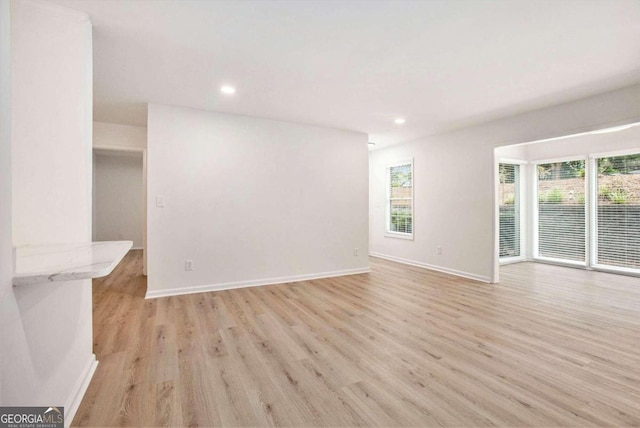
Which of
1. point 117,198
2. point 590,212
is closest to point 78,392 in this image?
point 590,212

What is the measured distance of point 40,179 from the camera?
5.54ft

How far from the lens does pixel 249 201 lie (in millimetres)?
4348

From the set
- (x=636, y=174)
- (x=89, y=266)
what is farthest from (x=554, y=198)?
(x=89, y=266)

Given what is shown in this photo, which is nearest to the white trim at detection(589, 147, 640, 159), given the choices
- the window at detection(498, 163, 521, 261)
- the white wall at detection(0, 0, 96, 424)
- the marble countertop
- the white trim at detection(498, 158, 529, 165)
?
the white trim at detection(498, 158, 529, 165)

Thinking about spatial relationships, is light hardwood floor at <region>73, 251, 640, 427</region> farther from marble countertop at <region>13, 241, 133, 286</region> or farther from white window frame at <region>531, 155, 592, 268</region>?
white window frame at <region>531, 155, 592, 268</region>

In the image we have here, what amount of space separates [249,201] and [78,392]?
9.54 ft

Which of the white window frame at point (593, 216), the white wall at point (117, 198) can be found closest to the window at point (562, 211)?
the white window frame at point (593, 216)

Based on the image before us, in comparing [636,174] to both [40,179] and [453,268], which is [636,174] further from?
[40,179]

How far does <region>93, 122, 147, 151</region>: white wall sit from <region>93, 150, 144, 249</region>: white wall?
324 centimetres

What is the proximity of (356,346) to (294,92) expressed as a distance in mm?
2737

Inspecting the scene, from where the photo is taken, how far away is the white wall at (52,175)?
4.58 ft

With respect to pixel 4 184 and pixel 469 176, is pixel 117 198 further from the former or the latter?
pixel 469 176

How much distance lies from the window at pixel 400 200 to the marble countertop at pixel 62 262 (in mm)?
5341

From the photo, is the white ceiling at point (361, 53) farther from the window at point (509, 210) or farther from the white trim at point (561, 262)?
the white trim at point (561, 262)
